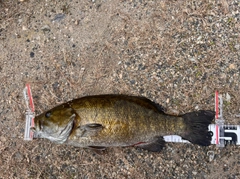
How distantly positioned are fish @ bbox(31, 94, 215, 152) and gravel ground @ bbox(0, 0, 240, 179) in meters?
0.41

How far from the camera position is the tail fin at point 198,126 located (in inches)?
127

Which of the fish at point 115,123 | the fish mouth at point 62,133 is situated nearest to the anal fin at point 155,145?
the fish at point 115,123

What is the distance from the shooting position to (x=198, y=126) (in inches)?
127

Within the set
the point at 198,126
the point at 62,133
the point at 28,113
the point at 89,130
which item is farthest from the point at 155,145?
the point at 28,113

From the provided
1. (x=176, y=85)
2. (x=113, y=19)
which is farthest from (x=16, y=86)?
(x=176, y=85)

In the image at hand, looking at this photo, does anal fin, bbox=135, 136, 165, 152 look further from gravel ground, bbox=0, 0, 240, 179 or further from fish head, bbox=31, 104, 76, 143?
fish head, bbox=31, 104, 76, 143

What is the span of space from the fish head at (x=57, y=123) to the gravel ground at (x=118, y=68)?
0.61 meters

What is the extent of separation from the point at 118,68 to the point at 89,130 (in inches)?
38.9

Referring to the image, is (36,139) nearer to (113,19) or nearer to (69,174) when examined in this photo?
(69,174)

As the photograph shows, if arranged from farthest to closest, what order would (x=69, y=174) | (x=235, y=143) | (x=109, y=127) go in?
(x=69, y=174)
(x=235, y=143)
(x=109, y=127)

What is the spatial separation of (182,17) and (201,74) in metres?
0.73

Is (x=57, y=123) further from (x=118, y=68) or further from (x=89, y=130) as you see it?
(x=118, y=68)

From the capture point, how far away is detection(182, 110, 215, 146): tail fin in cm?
321

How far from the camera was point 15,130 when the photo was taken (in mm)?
3893
